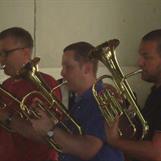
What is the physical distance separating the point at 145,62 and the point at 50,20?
1.53 metres

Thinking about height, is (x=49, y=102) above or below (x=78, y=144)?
above

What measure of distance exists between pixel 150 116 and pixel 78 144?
27cm

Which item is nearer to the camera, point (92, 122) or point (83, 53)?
point (92, 122)

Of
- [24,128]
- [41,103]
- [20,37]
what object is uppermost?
[20,37]

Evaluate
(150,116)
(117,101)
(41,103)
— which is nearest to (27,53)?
(41,103)

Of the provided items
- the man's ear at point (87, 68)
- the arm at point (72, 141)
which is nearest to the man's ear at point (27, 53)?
the man's ear at point (87, 68)

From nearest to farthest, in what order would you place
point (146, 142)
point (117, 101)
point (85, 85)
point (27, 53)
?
point (146, 142) < point (117, 101) < point (85, 85) < point (27, 53)

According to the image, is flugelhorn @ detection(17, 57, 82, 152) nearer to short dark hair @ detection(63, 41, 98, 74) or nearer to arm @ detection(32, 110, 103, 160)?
arm @ detection(32, 110, 103, 160)

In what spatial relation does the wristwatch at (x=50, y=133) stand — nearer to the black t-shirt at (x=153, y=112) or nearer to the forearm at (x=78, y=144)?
the forearm at (x=78, y=144)

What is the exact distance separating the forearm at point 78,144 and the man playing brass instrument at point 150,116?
0.18 feet

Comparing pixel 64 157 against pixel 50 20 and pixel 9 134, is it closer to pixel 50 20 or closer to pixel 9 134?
pixel 9 134

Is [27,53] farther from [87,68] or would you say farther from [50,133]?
[50,133]

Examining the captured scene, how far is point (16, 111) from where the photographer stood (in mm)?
1714

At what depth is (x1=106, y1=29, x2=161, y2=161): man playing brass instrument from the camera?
56.4 inches
